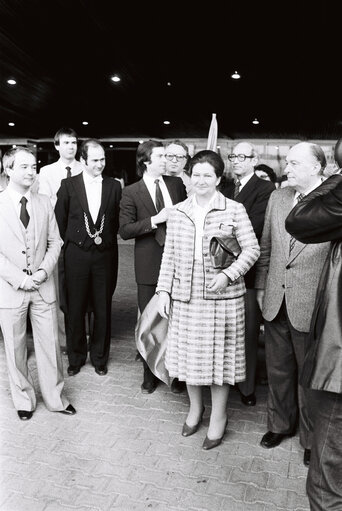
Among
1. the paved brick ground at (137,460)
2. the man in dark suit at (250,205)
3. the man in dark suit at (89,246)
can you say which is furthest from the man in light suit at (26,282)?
the man in dark suit at (250,205)

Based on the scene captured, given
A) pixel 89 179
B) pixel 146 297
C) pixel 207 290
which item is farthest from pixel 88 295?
pixel 207 290

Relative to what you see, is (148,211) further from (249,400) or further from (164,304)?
(249,400)

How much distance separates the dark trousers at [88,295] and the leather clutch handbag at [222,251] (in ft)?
5.24

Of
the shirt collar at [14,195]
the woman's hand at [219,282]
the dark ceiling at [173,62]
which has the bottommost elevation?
the woman's hand at [219,282]

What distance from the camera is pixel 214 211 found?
9.97ft

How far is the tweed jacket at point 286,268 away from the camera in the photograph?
2.82 meters

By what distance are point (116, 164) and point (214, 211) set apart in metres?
20.5

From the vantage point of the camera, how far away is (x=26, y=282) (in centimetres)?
336

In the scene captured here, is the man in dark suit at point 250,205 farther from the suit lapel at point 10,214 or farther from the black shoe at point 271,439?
the suit lapel at point 10,214

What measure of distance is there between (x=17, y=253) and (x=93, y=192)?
3.73 ft

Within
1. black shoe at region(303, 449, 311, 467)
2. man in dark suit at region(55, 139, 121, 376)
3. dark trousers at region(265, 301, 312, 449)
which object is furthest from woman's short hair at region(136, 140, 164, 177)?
black shoe at region(303, 449, 311, 467)

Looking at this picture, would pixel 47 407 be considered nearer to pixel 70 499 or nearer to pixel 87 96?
pixel 70 499

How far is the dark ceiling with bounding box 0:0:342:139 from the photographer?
686 cm

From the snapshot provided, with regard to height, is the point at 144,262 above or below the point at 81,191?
below
